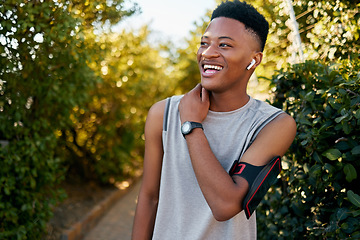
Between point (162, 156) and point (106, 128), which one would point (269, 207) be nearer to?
point (162, 156)

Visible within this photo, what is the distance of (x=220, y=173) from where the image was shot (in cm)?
173

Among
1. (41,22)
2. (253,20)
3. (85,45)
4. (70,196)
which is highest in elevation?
(41,22)

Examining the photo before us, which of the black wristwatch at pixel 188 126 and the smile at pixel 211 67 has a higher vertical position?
the smile at pixel 211 67

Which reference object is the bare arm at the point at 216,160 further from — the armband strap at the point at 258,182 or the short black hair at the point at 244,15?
the short black hair at the point at 244,15

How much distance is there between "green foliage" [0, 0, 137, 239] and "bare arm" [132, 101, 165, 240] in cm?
184

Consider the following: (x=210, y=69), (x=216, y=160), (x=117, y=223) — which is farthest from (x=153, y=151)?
(x=117, y=223)

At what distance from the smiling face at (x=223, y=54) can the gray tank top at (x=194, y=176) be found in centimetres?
17

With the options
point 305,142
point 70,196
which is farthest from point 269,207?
point 70,196

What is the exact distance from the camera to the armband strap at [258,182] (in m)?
1.71

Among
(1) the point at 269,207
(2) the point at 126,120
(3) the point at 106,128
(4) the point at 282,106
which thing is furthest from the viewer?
(2) the point at 126,120

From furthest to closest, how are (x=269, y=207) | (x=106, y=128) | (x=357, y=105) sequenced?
(x=106, y=128), (x=269, y=207), (x=357, y=105)

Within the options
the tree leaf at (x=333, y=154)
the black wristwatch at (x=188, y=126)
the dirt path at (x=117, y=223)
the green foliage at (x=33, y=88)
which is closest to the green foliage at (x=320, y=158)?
the tree leaf at (x=333, y=154)

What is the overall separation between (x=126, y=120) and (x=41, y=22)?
5.20 m

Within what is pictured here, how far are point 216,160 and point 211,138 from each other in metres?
0.22
